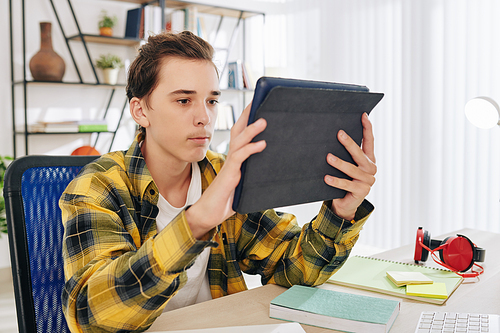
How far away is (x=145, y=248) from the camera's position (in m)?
0.77

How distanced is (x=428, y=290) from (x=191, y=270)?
0.58 metres

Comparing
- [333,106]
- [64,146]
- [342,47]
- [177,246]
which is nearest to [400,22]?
[342,47]

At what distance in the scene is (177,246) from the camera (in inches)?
29.4

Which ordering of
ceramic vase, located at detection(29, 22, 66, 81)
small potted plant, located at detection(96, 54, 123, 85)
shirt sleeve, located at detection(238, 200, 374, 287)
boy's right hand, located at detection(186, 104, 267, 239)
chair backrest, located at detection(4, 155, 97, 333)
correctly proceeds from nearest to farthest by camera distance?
boy's right hand, located at detection(186, 104, 267, 239) → chair backrest, located at detection(4, 155, 97, 333) → shirt sleeve, located at detection(238, 200, 374, 287) → ceramic vase, located at detection(29, 22, 66, 81) → small potted plant, located at detection(96, 54, 123, 85)

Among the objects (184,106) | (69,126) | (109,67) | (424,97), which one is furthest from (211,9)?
(184,106)

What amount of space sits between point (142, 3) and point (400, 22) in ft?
6.63

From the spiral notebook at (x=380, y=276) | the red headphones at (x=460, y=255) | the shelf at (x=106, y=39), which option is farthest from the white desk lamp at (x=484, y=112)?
the shelf at (x=106, y=39)

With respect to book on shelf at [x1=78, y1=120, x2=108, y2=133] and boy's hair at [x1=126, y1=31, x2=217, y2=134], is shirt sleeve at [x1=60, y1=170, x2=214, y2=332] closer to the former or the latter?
boy's hair at [x1=126, y1=31, x2=217, y2=134]

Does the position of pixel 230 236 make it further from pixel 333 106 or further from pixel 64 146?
pixel 64 146

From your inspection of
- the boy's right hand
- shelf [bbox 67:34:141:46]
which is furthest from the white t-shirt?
shelf [bbox 67:34:141:46]

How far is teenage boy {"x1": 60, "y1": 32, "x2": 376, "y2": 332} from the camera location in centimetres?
76

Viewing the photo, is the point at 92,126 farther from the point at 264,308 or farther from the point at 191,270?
the point at 264,308

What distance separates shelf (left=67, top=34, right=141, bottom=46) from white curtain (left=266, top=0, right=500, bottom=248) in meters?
1.69

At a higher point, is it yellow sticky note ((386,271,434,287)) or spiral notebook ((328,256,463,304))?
yellow sticky note ((386,271,434,287))
